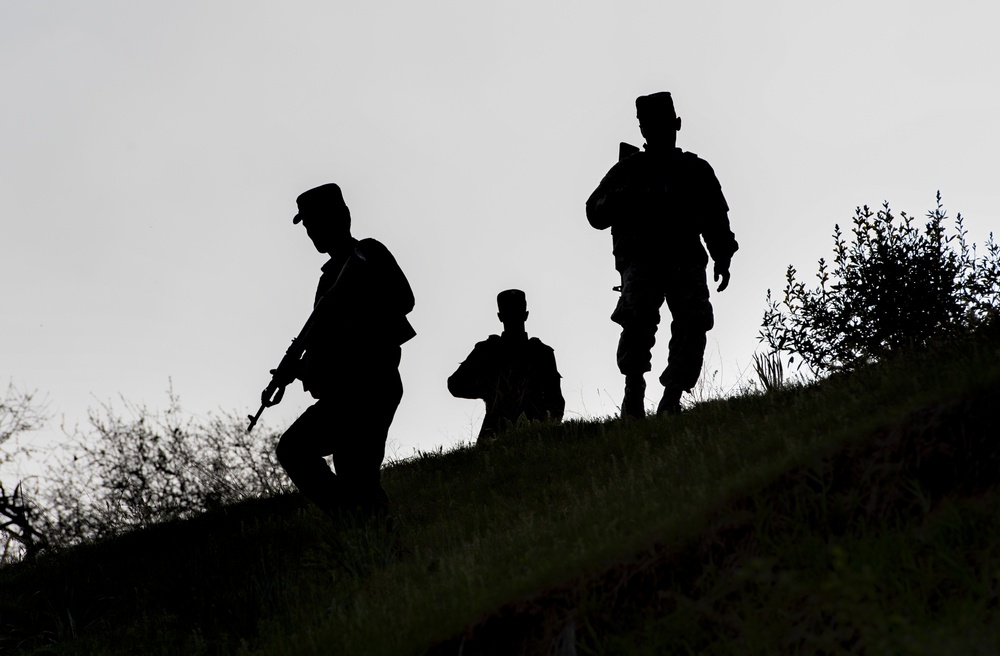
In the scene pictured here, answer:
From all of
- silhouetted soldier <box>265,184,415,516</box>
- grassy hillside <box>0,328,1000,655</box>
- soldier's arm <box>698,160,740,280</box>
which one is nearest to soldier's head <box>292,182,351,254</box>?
silhouetted soldier <box>265,184,415,516</box>

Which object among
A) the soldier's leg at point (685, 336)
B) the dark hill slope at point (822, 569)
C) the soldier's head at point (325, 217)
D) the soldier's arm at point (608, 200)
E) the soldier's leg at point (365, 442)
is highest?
the soldier's arm at point (608, 200)

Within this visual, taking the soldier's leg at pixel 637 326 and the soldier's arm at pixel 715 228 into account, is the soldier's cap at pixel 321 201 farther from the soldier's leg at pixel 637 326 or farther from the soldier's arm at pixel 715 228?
the soldier's arm at pixel 715 228

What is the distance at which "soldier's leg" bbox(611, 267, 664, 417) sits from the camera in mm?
9336

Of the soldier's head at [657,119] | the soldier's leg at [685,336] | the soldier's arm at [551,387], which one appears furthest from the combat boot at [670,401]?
the soldier's arm at [551,387]

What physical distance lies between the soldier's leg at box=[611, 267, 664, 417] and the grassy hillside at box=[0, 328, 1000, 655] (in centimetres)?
117

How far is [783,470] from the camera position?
4.79 metres

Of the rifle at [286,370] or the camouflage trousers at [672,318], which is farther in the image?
the camouflage trousers at [672,318]

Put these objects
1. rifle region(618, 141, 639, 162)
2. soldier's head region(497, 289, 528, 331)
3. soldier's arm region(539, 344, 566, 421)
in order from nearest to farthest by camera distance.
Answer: rifle region(618, 141, 639, 162), soldier's arm region(539, 344, 566, 421), soldier's head region(497, 289, 528, 331)

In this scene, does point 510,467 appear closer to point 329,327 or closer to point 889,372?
point 329,327

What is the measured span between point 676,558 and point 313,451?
124 inches

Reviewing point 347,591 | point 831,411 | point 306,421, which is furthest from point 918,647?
point 306,421

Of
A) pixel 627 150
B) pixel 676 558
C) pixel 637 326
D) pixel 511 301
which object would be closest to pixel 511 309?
pixel 511 301

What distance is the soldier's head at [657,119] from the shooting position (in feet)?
31.1

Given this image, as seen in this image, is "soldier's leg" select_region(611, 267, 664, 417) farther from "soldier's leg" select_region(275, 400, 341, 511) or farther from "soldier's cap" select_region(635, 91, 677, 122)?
"soldier's leg" select_region(275, 400, 341, 511)
